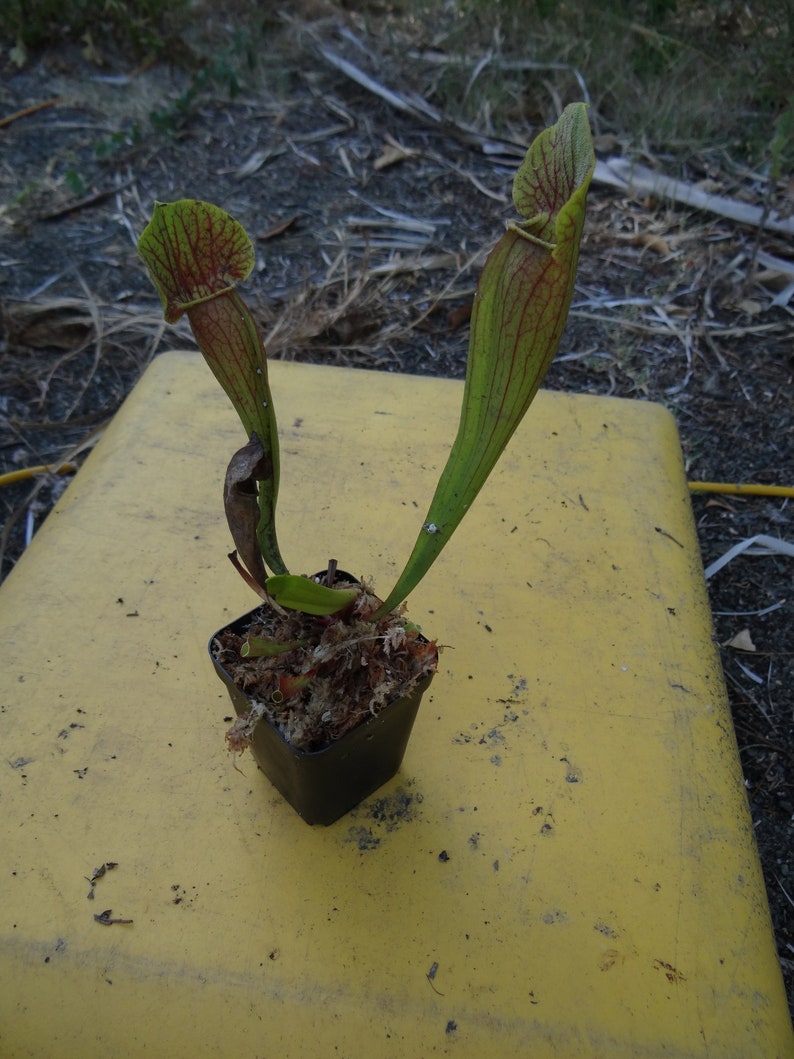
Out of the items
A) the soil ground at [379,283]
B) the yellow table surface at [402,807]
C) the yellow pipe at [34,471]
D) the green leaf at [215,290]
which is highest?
the green leaf at [215,290]

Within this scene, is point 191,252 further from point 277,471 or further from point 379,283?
point 379,283

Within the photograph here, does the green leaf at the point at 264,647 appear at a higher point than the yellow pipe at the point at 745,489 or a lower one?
higher

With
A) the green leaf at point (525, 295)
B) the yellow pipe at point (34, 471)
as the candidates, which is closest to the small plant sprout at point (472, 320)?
the green leaf at point (525, 295)

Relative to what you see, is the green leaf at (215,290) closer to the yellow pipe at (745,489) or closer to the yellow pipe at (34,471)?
the yellow pipe at (34,471)

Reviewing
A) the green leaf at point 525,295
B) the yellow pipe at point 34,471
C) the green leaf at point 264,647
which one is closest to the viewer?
the green leaf at point 525,295

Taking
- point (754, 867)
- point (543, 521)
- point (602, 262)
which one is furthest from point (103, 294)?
point (754, 867)

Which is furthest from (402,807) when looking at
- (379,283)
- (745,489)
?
(379,283)

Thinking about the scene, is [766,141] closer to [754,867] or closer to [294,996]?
[754,867]

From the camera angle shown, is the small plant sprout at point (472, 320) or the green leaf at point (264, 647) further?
the green leaf at point (264, 647)

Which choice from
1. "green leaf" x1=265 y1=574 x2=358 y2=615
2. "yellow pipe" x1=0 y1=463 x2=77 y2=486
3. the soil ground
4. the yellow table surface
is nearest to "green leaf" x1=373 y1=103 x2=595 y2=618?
"green leaf" x1=265 y1=574 x2=358 y2=615
